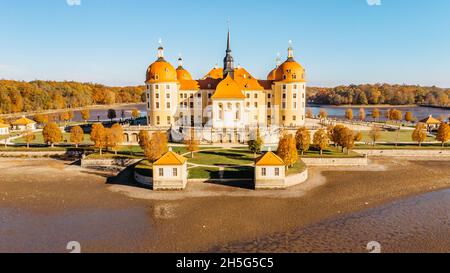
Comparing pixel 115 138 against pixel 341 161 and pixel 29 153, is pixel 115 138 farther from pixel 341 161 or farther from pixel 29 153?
pixel 341 161

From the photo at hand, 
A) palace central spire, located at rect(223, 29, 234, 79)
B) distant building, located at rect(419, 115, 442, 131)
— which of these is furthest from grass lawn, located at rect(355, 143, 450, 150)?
palace central spire, located at rect(223, 29, 234, 79)

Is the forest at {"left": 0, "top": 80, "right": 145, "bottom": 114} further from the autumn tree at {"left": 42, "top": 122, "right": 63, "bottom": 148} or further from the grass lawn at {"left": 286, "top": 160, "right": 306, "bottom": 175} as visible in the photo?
the grass lawn at {"left": 286, "top": 160, "right": 306, "bottom": 175}

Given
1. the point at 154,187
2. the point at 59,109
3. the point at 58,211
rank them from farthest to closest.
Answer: the point at 59,109 → the point at 154,187 → the point at 58,211

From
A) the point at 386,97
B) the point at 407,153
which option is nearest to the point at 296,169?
the point at 407,153

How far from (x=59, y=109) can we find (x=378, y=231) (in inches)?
4982

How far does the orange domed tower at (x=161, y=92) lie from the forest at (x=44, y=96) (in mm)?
62074

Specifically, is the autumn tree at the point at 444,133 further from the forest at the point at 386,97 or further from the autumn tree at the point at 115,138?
the forest at the point at 386,97

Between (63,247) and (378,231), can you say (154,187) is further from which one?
(378,231)

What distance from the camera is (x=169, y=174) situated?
32656 millimetres

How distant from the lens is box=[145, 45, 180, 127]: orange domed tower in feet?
192

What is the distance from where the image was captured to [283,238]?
878 inches

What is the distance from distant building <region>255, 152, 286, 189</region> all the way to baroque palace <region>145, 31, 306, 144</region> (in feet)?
73.5

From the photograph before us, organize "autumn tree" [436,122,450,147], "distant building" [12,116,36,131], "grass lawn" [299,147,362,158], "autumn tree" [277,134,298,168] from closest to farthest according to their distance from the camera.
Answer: "autumn tree" [277,134,298,168], "grass lawn" [299,147,362,158], "autumn tree" [436,122,450,147], "distant building" [12,116,36,131]
